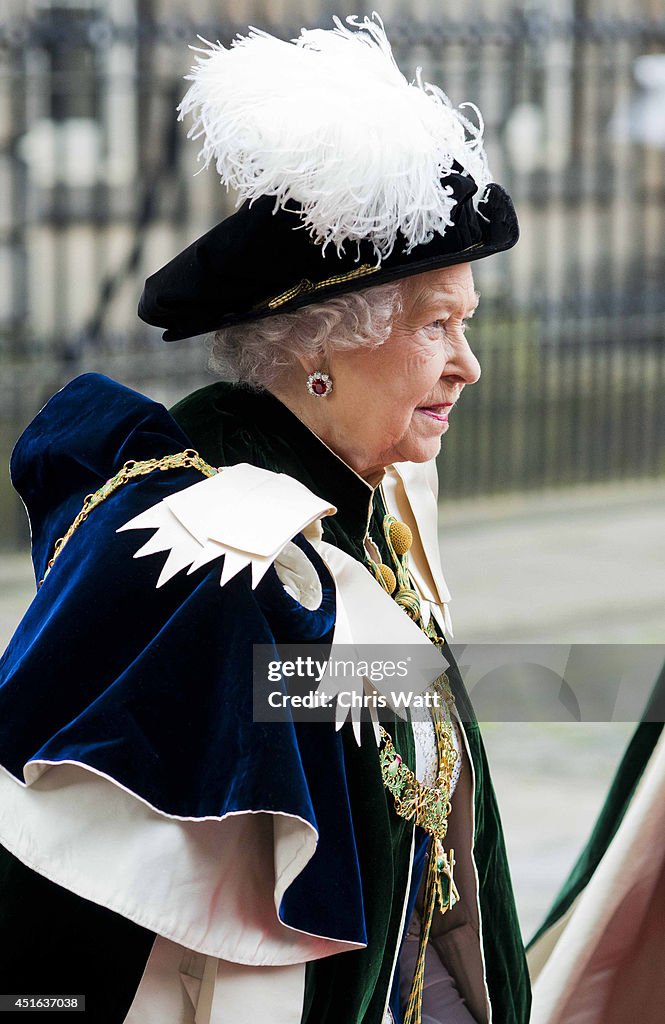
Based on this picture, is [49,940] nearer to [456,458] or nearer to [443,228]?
[443,228]

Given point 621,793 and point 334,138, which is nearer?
point 334,138

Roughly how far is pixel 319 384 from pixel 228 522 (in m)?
0.35

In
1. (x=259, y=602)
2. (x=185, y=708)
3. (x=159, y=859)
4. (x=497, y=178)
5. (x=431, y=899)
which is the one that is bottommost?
(x=431, y=899)

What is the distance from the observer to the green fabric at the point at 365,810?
6.04 ft

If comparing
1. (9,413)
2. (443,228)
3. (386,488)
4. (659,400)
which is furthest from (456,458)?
(443,228)

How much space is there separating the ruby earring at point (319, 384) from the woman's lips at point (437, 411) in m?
0.13

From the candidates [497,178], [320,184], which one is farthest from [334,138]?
[497,178]

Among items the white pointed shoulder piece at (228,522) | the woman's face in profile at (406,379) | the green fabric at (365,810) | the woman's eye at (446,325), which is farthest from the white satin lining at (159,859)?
the woman's eye at (446,325)

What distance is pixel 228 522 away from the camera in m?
1.72

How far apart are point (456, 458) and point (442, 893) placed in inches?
234

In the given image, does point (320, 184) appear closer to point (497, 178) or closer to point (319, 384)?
point (319, 384)

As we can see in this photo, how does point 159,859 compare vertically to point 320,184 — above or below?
below

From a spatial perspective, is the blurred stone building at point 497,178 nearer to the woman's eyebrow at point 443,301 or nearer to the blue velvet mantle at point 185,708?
the woman's eyebrow at point 443,301

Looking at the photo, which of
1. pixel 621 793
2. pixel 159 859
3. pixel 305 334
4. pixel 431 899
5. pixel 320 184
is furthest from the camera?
pixel 621 793
